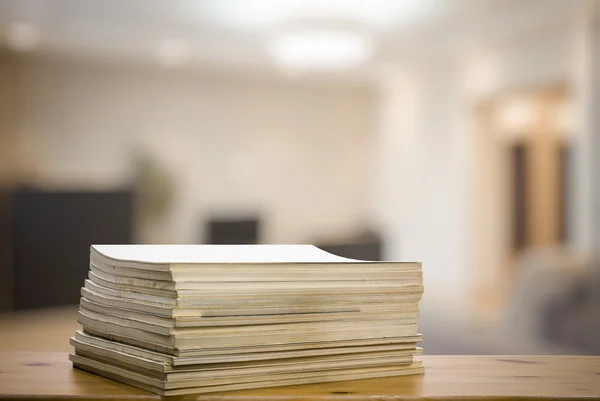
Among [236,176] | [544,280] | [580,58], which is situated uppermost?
[580,58]

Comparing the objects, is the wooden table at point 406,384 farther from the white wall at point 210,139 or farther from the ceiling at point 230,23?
the white wall at point 210,139

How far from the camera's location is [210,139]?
9.54 meters

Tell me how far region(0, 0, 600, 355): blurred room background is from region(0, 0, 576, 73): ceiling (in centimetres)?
3

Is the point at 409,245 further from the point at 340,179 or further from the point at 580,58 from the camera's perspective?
the point at 580,58

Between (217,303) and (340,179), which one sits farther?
(340,179)

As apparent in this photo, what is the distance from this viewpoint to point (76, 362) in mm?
854

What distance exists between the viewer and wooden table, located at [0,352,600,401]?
75 centimetres

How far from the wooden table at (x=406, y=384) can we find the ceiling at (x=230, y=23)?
5.31 meters

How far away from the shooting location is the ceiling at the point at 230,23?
6254 millimetres

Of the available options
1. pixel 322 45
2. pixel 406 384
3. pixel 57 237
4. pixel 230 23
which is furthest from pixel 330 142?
pixel 406 384

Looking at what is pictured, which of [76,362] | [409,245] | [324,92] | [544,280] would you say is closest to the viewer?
[76,362]

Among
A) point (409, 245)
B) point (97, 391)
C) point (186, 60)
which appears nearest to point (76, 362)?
point (97, 391)

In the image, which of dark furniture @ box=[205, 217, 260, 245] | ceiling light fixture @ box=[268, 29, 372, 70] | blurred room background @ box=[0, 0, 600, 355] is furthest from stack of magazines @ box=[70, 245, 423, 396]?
dark furniture @ box=[205, 217, 260, 245]

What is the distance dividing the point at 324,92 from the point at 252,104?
1.01 m
